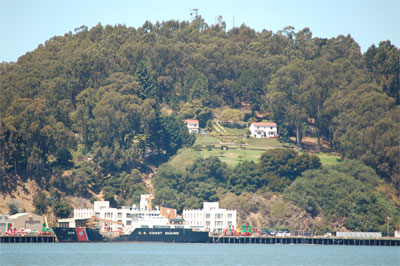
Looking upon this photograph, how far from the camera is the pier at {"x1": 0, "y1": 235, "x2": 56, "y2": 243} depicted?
146 metres

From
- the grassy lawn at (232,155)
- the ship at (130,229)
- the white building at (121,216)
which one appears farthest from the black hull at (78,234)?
the grassy lawn at (232,155)

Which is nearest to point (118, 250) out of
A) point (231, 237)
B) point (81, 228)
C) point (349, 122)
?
point (81, 228)

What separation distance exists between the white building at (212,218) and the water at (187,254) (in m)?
9.95

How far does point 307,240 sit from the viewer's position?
158250mm

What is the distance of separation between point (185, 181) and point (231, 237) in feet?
70.1

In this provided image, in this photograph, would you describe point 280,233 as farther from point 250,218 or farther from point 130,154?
point 130,154

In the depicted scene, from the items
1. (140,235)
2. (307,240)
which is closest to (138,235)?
(140,235)

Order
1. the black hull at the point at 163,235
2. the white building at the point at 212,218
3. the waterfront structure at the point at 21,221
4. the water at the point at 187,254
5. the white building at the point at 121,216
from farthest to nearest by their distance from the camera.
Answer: the white building at the point at 212,218 → the white building at the point at 121,216 → the waterfront structure at the point at 21,221 → the black hull at the point at 163,235 → the water at the point at 187,254

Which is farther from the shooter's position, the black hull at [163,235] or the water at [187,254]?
the black hull at [163,235]

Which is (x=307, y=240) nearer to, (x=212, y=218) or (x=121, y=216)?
(x=212, y=218)

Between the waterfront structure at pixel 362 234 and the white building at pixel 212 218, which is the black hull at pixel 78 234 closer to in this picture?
the white building at pixel 212 218

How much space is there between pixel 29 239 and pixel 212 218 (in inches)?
1355

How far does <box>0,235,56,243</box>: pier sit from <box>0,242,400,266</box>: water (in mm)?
3032

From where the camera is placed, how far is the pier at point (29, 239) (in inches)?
5768
